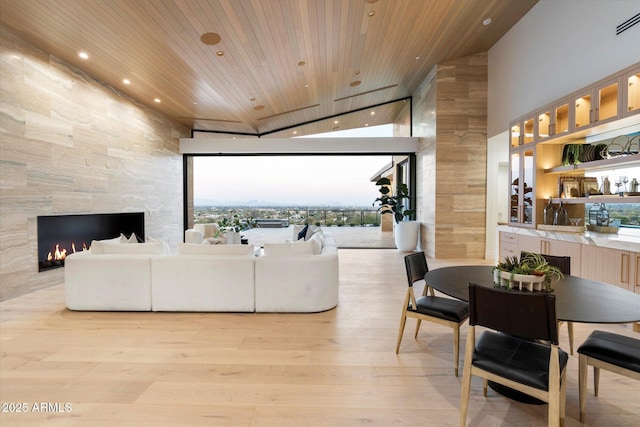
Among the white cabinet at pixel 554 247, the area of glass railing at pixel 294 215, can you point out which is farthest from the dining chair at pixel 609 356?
the area of glass railing at pixel 294 215

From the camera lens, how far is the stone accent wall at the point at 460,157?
653 cm

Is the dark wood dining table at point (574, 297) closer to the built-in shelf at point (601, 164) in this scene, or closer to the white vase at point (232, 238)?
the built-in shelf at point (601, 164)

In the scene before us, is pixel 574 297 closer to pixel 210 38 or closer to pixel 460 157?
pixel 210 38

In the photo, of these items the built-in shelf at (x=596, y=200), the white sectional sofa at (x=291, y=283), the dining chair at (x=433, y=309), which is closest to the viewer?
the dining chair at (x=433, y=309)

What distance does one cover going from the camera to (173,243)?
790 cm

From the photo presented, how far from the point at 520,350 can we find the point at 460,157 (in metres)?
5.53

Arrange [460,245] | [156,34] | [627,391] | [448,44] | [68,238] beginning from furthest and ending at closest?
[460,245], [448,44], [68,238], [156,34], [627,391]

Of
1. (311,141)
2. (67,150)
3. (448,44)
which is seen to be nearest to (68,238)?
(67,150)

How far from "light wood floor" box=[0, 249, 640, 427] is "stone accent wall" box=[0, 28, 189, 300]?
1286 millimetres

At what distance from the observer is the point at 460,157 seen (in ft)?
21.7

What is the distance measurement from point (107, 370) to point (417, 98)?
8.21 metres

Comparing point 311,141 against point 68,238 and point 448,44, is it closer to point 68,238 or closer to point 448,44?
point 448,44

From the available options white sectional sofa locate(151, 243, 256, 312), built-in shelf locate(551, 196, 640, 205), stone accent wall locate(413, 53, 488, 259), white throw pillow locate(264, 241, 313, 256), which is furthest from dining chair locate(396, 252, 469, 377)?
stone accent wall locate(413, 53, 488, 259)

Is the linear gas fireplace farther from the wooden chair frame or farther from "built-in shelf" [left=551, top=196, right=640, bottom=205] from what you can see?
"built-in shelf" [left=551, top=196, right=640, bottom=205]
